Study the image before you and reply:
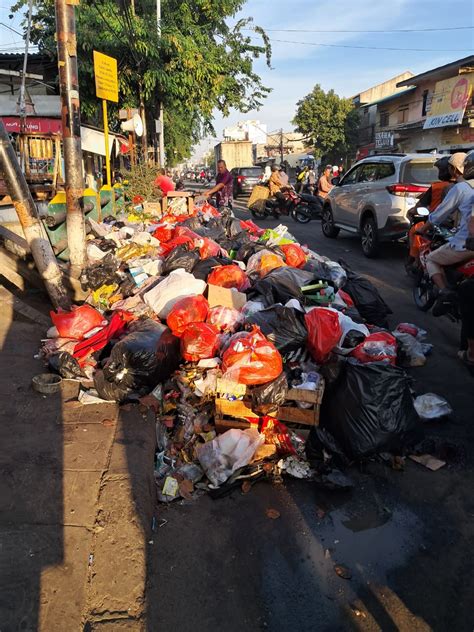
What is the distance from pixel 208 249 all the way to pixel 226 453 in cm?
401

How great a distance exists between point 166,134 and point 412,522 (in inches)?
1112

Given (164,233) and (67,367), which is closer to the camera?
(67,367)

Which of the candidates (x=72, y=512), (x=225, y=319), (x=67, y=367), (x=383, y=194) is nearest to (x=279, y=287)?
(x=225, y=319)

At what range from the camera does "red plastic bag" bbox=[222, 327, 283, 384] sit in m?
3.39

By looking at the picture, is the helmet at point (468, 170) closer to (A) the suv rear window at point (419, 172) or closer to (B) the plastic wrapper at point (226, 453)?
(A) the suv rear window at point (419, 172)

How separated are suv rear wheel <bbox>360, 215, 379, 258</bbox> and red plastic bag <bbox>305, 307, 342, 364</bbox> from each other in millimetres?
5330

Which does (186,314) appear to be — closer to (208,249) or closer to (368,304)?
(368,304)

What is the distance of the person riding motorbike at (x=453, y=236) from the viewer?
4.79 meters

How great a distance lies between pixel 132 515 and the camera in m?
2.63

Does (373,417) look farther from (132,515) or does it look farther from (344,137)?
(344,137)

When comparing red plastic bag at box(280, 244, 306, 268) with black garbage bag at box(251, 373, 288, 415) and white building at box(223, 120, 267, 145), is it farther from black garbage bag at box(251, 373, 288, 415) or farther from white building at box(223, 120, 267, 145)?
white building at box(223, 120, 267, 145)

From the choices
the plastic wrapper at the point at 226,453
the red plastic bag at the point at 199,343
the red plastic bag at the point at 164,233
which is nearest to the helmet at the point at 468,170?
the red plastic bag at the point at 199,343

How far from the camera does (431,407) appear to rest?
3.71m

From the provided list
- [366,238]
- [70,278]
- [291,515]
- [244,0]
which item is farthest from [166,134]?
[291,515]
